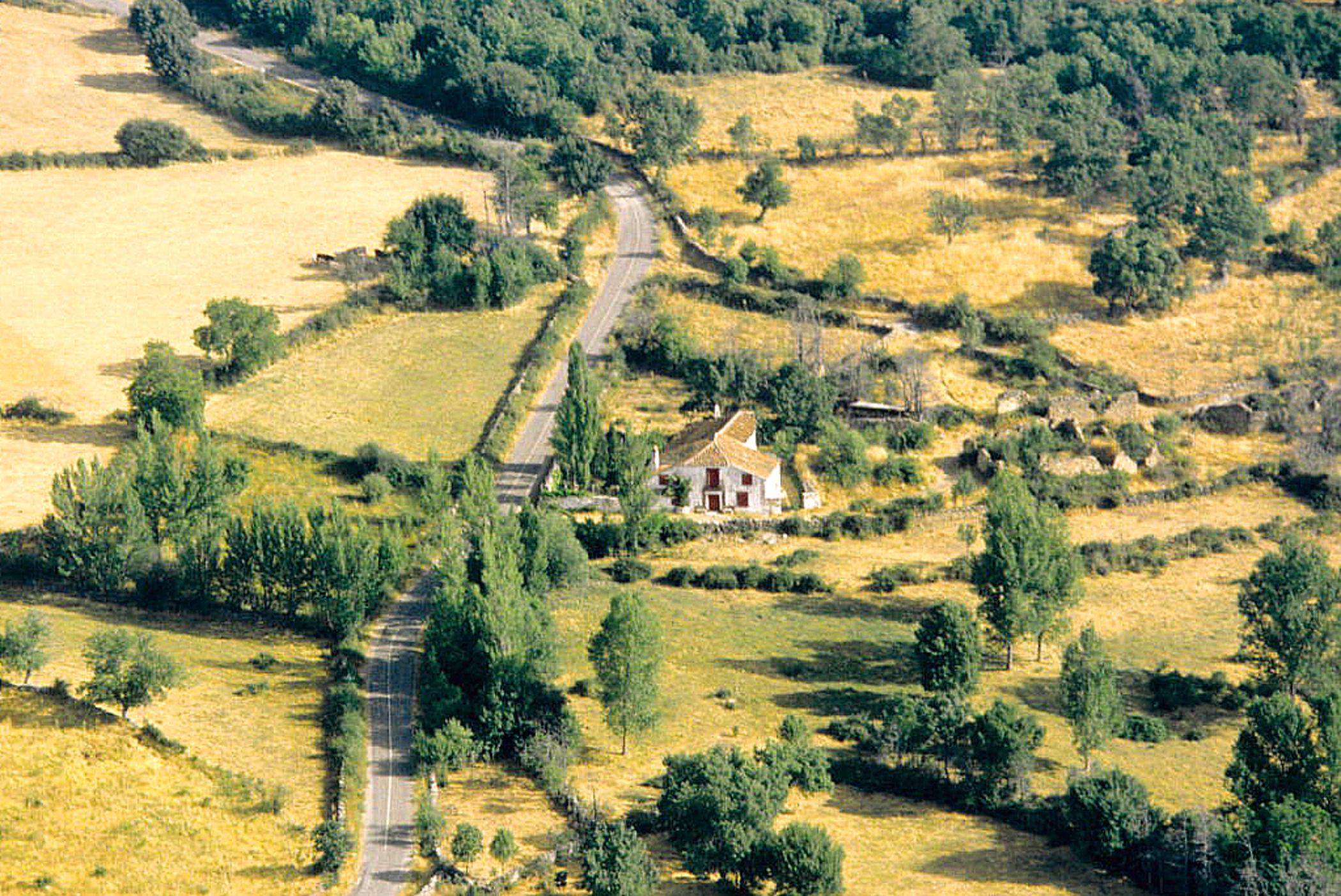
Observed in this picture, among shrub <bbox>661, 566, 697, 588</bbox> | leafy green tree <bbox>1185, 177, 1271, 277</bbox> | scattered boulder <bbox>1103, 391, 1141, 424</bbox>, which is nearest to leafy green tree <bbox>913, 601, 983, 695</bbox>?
shrub <bbox>661, 566, 697, 588</bbox>

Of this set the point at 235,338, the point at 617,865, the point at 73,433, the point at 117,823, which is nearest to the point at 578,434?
the point at 235,338

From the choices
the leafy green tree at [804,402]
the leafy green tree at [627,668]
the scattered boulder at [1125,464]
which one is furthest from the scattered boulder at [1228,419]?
the leafy green tree at [627,668]

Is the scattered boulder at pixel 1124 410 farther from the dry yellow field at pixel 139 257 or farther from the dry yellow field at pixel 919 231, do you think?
the dry yellow field at pixel 139 257

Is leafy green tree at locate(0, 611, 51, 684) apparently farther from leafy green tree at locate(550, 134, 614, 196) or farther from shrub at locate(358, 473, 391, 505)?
leafy green tree at locate(550, 134, 614, 196)

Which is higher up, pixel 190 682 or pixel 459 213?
pixel 459 213

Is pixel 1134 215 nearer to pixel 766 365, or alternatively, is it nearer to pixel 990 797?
pixel 766 365

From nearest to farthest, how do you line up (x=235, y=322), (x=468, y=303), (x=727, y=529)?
(x=727, y=529) < (x=235, y=322) < (x=468, y=303)

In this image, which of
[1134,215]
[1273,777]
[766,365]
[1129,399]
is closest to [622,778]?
[1273,777]

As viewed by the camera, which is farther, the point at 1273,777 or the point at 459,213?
the point at 459,213
